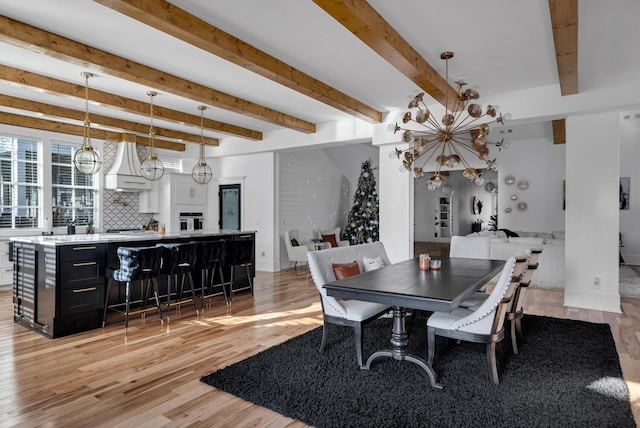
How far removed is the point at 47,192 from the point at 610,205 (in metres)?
8.82

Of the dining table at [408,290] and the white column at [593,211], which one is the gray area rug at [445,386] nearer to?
the dining table at [408,290]

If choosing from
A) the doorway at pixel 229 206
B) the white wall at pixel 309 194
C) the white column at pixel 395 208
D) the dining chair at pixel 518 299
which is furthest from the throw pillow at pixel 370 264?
the doorway at pixel 229 206

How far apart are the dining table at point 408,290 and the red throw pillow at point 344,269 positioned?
31 centimetres

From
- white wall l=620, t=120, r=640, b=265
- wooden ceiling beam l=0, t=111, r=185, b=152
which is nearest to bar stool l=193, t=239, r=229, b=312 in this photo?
wooden ceiling beam l=0, t=111, r=185, b=152

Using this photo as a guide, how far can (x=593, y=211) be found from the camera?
5121 millimetres

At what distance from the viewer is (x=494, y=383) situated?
112 inches

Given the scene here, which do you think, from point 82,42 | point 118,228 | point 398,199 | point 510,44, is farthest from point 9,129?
point 510,44

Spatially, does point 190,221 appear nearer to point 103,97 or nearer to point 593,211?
point 103,97

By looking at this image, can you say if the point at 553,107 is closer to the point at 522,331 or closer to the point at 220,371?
the point at 522,331

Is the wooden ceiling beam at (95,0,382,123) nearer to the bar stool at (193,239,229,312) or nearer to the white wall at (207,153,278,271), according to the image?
the bar stool at (193,239,229,312)

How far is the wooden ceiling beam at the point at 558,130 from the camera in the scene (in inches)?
307

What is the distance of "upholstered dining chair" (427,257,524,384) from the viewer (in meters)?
2.73

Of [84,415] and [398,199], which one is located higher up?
[398,199]

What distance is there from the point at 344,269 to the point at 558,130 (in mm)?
7062
